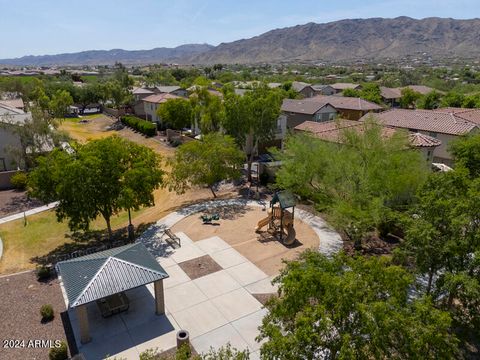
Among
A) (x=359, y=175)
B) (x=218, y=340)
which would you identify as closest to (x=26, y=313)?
(x=218, y=340)

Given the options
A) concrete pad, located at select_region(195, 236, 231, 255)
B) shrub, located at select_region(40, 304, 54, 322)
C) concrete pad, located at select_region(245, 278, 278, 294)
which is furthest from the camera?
concrete pad, located at select_region(195, 236, 231, 255)

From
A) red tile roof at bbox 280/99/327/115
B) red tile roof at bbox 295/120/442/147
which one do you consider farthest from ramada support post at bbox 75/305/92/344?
red tile roof at bbox 280/99/327/115

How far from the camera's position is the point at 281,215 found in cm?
2502

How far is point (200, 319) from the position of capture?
16938 millimetres

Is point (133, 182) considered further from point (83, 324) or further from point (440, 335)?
point (440, 335)

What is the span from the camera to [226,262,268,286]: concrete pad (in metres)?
20.1

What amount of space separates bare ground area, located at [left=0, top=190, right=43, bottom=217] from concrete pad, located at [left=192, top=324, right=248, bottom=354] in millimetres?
23822

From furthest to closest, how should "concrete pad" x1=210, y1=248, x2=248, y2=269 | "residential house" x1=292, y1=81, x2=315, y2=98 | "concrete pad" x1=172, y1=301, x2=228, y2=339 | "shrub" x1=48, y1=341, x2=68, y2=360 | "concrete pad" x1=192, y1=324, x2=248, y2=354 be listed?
"residential house" x1=292, y1=81, x2=315, y2=98, "concrete pad" x1=210, y1=248, x2=248, y2=269, "concrete pad" x1=172, y1=301, x2=228, y2=339, "concrete pad" x1=192, y1=324, x2=248, y2=354, "shrub" x1=48, y1=341, x2=68, y2=360

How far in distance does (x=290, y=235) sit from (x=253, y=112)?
Result: 47.1 feet

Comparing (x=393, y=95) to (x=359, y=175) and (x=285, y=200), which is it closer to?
(x=359, y=175)

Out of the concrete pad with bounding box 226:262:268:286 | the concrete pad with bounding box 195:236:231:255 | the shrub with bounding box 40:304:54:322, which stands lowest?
the concrete pad with bounding box 195:236:231:255

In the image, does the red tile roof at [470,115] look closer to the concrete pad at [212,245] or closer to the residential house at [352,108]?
the residential house at [352,108]

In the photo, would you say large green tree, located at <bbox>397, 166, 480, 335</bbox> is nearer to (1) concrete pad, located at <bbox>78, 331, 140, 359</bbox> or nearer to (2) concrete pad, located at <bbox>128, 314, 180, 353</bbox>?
(2) concrete pad, located at <bbox>128, 314, 180, 353</bbox>

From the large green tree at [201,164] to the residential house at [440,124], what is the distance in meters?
18.7
